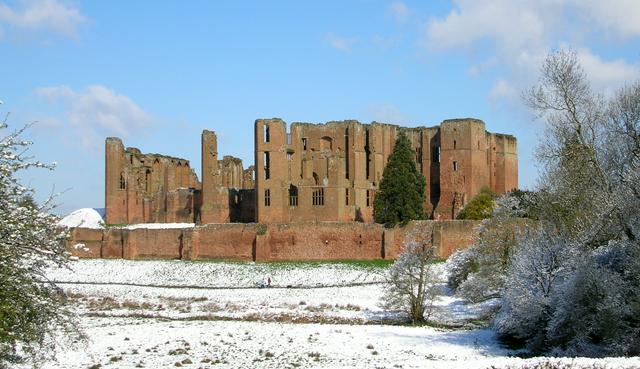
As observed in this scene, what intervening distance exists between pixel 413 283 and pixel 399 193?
2562 centimetres

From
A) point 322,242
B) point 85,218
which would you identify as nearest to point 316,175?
point 322,242

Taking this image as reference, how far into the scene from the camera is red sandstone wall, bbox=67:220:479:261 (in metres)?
54.7

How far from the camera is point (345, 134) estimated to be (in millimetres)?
71812

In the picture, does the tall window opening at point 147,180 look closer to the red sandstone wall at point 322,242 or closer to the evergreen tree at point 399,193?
the red sandstone wall at point 322,242

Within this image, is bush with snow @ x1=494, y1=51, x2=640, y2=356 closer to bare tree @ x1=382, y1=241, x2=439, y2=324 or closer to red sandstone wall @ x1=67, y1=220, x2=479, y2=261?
bare tree @ x1=382, y1=241, x2=439, y2=324

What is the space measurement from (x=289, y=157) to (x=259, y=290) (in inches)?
992

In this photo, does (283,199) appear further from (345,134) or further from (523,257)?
(523,257)

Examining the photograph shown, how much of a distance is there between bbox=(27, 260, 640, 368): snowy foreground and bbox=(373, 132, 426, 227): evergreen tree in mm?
6142

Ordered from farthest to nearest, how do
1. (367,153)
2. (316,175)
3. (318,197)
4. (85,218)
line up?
(85,218), (367,153), (316,175), (318,197)

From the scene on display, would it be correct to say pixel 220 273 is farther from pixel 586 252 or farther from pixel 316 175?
pixel 586 252

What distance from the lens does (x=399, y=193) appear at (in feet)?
190

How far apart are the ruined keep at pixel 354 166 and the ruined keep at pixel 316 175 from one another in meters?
0.08

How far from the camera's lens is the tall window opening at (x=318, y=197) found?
66.9 m

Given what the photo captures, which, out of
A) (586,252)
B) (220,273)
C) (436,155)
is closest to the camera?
(586,252)
